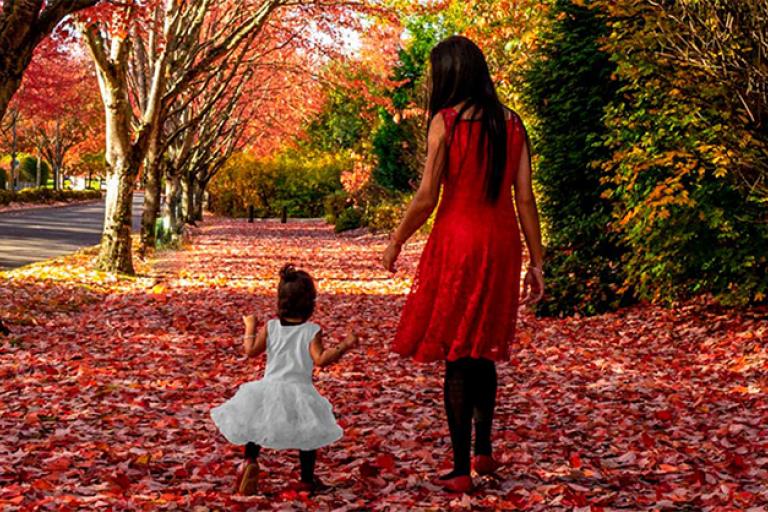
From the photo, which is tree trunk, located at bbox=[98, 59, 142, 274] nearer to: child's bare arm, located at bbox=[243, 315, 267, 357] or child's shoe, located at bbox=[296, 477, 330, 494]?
child's bare arm, located at bbox=[243, 315, 267, 357]

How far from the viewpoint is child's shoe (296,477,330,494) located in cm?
453

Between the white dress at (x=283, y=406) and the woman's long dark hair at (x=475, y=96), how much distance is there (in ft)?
3.91

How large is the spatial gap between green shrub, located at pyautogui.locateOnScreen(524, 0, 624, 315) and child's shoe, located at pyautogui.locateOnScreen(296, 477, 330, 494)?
7.59 m

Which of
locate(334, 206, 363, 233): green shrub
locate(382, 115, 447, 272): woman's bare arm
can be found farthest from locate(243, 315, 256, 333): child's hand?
locate(334, 206, 363, 233): green shrub

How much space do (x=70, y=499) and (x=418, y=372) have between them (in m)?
4.48

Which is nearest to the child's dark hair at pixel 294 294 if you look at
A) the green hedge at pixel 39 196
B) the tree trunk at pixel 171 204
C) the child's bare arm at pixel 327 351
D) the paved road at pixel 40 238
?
the child's bare arm at pixel 327 351

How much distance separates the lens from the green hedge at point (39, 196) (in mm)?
45531

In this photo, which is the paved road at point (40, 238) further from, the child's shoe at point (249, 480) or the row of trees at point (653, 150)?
the child's shoe at point (249, 480)

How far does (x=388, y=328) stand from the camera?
11.5 meters

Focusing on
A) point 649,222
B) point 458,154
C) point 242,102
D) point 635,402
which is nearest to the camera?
point 458,154

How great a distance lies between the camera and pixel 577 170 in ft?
38.7

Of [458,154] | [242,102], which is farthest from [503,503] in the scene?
[242,102]

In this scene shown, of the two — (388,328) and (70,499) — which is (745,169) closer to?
(388,328)

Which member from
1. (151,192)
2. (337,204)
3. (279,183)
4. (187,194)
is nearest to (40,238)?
(151,192)
